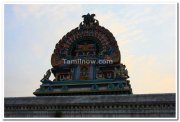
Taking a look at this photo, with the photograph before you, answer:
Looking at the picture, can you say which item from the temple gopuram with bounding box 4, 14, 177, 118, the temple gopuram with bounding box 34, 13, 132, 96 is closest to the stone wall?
the temple gopuram with bounding box 4, 14, 177, 118

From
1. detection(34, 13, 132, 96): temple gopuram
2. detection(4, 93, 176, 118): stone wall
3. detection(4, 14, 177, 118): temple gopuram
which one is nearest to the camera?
detection(4, 93, 176, 118): stone wall

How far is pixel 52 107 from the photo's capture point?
1150 inches

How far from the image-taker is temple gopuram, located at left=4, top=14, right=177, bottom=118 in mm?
27672

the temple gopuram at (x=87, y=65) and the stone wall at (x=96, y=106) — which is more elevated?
the temple gopuram at (x=87, y=65)

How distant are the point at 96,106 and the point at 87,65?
10.7m

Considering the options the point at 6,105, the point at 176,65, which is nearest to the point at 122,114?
the point at 176,65

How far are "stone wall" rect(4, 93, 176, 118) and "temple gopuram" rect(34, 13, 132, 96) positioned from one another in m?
7.05

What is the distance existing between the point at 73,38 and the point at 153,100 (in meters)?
15.8

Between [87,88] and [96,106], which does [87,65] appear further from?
[96,106]

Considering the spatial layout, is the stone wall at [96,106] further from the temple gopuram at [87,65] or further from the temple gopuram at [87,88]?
the temple gopuram at [87,65]

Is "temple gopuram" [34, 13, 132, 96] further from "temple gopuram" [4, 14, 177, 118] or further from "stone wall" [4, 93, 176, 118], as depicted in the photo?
"stone wall" [4, 93, 176, 118]

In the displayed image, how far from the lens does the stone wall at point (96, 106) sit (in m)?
27.1

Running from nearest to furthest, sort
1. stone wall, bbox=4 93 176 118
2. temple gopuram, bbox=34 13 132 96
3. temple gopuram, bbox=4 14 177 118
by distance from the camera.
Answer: stone wall, bbox=4 93 176 118 → temple gopuram, bbox=4 14 177 118 → temple gopuram, bbox=34 13 132 96

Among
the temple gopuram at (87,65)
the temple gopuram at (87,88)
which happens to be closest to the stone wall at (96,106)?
the temple gopuram at (87,88)
